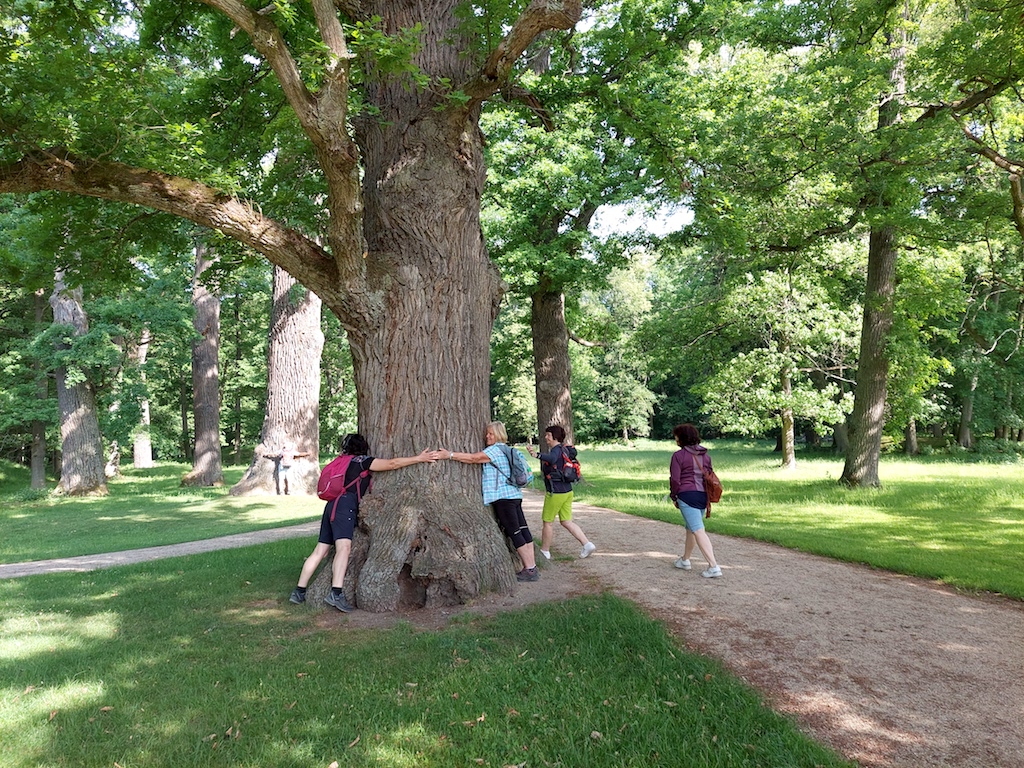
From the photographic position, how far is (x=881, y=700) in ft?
12.2

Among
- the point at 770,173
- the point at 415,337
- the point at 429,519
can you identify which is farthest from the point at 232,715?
Answer: the point at 770,173

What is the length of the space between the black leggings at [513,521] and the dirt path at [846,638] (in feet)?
1.52

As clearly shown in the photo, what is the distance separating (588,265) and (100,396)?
16752mm

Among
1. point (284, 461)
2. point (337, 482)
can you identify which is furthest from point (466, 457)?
point (284, 461)

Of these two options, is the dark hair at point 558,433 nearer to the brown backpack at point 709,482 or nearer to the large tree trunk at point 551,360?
the brown backpack at point 709,482

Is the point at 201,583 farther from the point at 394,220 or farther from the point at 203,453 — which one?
the point at 203,453

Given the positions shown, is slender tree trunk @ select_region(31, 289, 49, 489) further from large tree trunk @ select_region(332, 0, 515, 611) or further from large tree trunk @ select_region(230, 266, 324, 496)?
large tree trunk @ select_region(332, 0, 515, 611)

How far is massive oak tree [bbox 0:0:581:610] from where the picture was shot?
5152 millimetres

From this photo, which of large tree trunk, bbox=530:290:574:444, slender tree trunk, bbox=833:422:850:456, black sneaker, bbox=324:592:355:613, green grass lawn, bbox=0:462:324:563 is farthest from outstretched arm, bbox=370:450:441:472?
slender tree trunk, bbox=833:422:850:456

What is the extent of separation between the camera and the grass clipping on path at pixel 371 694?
3.22 m

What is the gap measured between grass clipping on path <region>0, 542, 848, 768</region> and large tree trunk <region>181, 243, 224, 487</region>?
15.8 meters

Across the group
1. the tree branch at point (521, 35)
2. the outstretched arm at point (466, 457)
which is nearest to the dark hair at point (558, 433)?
the outstretched arm at point (466, 457)

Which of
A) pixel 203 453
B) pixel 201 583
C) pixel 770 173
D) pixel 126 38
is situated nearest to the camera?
pixel 201 583

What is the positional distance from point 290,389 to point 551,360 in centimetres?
648
